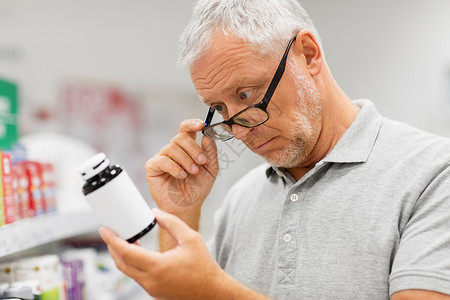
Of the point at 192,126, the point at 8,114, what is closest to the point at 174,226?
the point at 192,126

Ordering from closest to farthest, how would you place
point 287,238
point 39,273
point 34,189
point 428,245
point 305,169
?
point 428,245 < point 287,238 < point 305,169 < point 39,273 < point 34,189

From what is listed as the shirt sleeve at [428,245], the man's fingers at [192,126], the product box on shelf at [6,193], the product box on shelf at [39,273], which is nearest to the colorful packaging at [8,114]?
the product box on shelf at [6,193]

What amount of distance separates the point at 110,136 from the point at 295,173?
3.05m

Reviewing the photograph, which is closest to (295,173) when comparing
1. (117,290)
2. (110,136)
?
(117,290)

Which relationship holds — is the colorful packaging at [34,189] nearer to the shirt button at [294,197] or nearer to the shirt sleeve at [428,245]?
the shirt button at [294,197]

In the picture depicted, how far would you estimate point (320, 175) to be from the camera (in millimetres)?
1461

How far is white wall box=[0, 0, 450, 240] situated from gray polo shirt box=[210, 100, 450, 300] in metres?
2.56

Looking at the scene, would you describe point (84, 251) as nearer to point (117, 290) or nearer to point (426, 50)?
point (117, 290)

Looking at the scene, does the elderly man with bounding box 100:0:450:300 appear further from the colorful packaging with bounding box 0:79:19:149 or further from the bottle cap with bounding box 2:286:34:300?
the colorful packaging with bounding box 0:79:19:149

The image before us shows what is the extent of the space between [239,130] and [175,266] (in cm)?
53

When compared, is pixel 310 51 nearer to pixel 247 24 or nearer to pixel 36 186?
pixel 247 24

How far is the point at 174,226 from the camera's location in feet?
3.43

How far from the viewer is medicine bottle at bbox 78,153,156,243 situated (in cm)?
104

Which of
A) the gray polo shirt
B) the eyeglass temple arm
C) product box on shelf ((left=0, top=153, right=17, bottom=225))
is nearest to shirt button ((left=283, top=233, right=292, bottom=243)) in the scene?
the gray polo shirt
